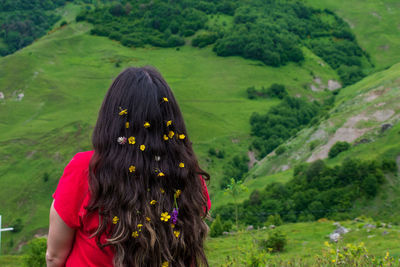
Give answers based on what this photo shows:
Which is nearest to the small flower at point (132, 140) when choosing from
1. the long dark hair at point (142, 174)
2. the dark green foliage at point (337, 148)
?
the long dark hair at point (142, 174)

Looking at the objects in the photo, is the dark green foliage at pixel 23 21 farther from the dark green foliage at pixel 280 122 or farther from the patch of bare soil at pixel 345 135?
the patch of bare soil at pixel 345 135

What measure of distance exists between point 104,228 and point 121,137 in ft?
2.04

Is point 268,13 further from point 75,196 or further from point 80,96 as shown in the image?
point 75,196

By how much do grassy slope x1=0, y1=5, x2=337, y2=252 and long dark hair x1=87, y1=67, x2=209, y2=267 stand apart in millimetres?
53683

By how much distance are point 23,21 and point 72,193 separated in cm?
15552

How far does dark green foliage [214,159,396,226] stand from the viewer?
117 ft

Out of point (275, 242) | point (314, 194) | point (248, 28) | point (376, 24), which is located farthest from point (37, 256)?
point (376, 24)

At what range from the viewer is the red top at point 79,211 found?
9.12 ft

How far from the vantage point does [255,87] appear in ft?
315

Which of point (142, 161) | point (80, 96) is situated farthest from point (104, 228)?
point (80, 96)

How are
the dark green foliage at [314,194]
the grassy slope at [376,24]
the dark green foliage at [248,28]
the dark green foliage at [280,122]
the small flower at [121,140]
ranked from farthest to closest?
1. the grassy slope at [376,24]
2. the dark green foliage at [248,28]
3. the dark green foliage at [280,122]
4. the dark green foliage at [314,194]
5. the small flower at [121,140]

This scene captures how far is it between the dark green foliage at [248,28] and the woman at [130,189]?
109 metres

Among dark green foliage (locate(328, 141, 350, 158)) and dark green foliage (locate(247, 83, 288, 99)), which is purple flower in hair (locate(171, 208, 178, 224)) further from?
dark green foliage (locate(247, 83, 288, 99))

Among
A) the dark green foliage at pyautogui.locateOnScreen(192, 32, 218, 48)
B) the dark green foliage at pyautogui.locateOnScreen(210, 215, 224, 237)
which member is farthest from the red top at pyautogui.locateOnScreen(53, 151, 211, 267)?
the dark green foliage at pyautogui.locateOnScreen(192, 32, 218, 48)
